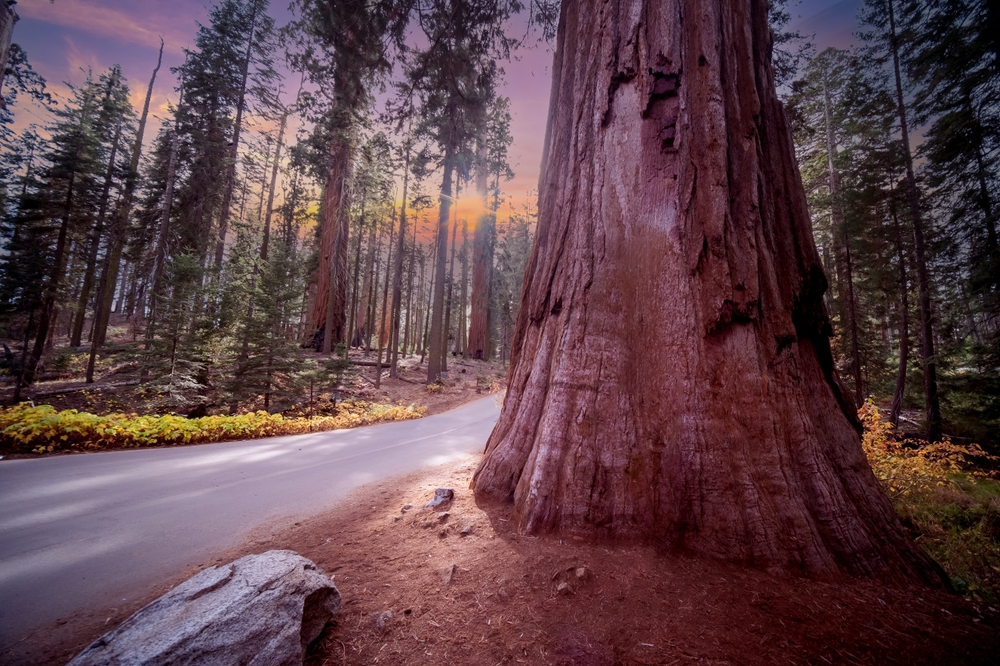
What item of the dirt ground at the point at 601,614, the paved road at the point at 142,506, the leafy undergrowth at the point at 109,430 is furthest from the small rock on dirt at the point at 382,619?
the leafy undergrowth at the point at 109,430

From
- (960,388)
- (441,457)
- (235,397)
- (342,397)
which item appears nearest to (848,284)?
(960,388)

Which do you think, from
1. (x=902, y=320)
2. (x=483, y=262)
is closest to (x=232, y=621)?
(x=902, y=320)

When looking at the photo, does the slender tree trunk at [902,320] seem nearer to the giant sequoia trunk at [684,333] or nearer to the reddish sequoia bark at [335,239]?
the giant sequoia trunk at [684,333]

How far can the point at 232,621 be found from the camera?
161 cm

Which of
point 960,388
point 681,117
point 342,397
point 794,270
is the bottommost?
point 342,397

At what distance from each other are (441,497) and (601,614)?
1.83 metres

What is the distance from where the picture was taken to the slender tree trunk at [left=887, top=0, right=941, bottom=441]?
36.4 ft

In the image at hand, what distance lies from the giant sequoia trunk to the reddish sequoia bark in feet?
47.8

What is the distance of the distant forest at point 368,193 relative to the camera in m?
6.80

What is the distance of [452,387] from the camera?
16594 mm

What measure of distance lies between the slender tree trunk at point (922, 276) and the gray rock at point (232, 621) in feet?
53.9

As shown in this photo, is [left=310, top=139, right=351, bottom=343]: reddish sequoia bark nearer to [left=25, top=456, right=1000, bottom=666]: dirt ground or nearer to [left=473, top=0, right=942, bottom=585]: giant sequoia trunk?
[left=473, top=0, right=942, bottom=585]: giant sequoia trunk

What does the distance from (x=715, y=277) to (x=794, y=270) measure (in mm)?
1120

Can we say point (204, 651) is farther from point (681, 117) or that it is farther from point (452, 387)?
point (452, 387)
